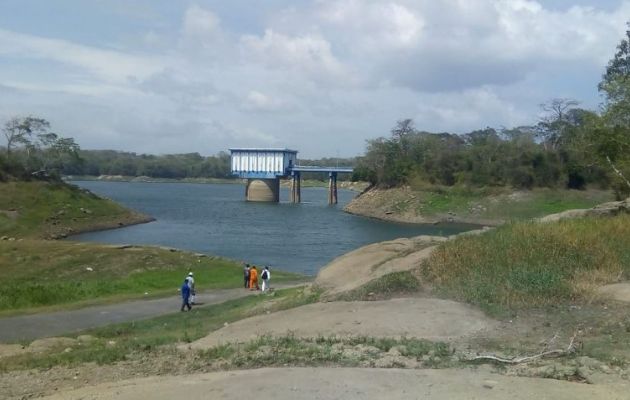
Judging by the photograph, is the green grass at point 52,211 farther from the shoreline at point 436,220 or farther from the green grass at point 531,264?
the green grass at point 531,264

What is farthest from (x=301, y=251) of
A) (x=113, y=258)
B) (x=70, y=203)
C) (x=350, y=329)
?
(x=350, y=329)

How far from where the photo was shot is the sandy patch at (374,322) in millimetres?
14016

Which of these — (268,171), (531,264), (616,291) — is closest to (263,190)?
(268,171)

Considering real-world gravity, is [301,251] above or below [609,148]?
below

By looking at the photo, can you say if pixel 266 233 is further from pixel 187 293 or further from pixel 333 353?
pixel 333 353

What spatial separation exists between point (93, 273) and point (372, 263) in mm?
21811

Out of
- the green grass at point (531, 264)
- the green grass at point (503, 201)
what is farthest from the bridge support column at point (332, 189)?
the green grass at point (531, 264)

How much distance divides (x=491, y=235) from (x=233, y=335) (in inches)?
316

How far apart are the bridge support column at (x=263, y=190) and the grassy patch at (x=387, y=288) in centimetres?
13022

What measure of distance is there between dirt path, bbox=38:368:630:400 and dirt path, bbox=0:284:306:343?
12559 millimetres

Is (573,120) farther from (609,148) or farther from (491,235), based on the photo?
(491,235)

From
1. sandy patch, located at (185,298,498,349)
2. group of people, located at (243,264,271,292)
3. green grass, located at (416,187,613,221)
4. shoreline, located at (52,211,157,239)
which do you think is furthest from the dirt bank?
sandy patch, located at (185,298,498,349)

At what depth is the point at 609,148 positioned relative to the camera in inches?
1247

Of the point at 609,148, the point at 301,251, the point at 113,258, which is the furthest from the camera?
the point at 301,251
